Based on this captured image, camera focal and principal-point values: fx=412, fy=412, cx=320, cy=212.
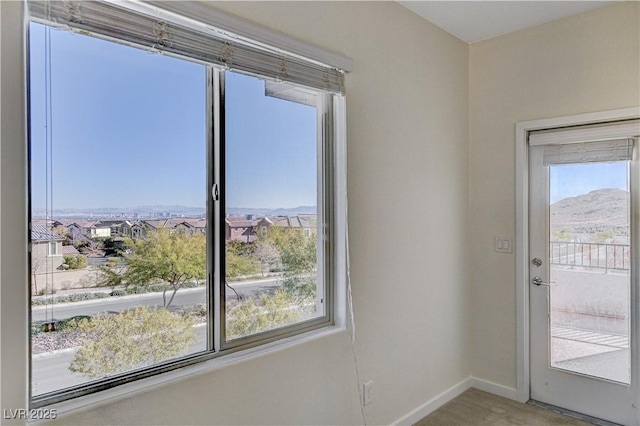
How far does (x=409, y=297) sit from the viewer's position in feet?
8.82

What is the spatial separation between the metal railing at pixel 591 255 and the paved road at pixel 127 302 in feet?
7.09

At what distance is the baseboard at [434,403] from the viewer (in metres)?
2.64

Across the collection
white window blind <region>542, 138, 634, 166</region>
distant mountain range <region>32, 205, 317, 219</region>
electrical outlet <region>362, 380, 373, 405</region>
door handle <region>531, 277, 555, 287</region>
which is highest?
white window blind <region>542, 138, 634, 166</region>

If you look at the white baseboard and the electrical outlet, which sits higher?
the electrical outlet

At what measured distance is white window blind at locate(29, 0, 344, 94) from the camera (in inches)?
51.1

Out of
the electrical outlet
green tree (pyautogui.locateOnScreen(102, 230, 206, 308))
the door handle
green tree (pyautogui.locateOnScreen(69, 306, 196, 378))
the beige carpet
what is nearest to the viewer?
green tree (pyautogui.locateOnScreen(69, 306, 196, 378))

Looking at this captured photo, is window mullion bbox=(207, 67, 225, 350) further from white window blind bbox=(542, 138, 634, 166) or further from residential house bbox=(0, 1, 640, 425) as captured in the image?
white window blind bbox=(542, 138, 634, 166)

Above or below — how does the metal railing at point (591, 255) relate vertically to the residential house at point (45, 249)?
below

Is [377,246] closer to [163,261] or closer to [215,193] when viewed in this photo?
[215,193]

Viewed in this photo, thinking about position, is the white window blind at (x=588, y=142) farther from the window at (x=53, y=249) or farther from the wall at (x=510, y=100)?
the window at (x=53, y=249)

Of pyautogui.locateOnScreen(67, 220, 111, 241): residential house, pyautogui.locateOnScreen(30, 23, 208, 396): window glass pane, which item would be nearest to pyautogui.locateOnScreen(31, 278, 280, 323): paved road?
pyautogui.locateOnScreen(30, 23, 208, 396): window glass pane

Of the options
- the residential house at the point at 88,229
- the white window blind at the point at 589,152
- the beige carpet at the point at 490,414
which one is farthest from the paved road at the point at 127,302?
the white window blind at the point at 589,152

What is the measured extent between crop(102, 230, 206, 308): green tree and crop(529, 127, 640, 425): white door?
2.43 metres

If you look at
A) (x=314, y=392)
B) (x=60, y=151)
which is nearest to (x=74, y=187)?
(x=60, y=151)
